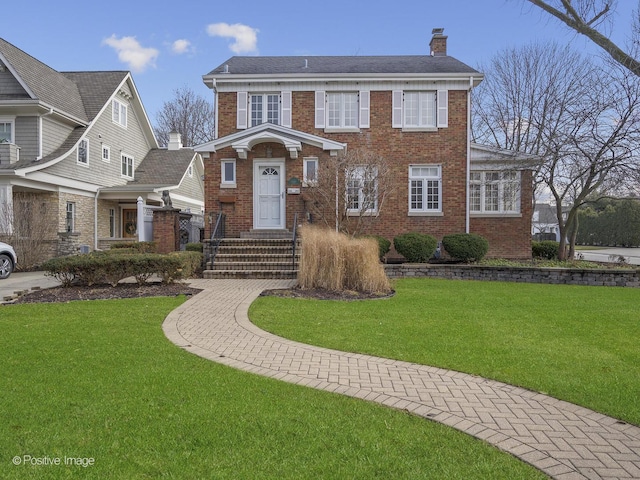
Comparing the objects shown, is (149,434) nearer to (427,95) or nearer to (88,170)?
(427,95)

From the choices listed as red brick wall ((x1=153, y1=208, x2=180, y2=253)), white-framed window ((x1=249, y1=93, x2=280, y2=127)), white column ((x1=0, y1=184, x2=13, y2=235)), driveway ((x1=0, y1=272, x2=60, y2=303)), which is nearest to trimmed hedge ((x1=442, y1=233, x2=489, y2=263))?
white-framed window ((x1=249, y1=93, x2=280, y2=127))

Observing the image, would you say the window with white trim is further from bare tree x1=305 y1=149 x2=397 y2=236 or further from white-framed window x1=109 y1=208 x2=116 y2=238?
bare tree x1=305 y1=149 x2=397 y2=236

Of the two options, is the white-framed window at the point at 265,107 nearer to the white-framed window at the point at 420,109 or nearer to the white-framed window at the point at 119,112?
the white-framed window at the point at 420,109

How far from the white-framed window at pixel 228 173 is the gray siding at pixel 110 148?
7665mm

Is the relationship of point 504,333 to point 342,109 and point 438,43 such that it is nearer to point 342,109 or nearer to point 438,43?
point 342,109

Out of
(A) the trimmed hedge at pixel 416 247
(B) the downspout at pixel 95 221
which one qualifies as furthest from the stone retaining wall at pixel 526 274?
(B) the downspout at pixel 95 221

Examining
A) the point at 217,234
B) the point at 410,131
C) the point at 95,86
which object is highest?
the point at 95,86

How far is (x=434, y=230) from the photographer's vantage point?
1667 cm

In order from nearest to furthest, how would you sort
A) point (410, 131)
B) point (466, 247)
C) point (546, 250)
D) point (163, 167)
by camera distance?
point (466, 247) < point (410, 131) < point (546, 250) < point (163, 167)

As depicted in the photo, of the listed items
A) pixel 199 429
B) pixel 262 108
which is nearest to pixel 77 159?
pixel 262 108

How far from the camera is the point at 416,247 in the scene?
13.9 meters

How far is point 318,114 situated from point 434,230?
617 cm

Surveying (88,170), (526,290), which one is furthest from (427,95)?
(88,170)

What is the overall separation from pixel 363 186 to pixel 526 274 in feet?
18.0
